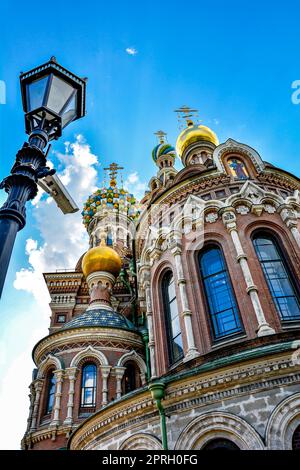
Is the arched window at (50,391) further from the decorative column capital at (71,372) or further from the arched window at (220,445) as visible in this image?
the arched window at (220,445)

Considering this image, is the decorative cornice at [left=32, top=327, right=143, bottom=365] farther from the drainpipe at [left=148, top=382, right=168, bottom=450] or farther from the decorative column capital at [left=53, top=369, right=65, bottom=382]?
the drainpipe at [left=148, top=382, right=168, bottom=450]

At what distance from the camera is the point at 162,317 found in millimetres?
11117

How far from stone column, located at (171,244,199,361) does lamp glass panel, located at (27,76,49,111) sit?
6755mm

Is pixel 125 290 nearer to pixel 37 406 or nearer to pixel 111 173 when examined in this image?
pixel 37 406

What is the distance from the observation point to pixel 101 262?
63.8 feet

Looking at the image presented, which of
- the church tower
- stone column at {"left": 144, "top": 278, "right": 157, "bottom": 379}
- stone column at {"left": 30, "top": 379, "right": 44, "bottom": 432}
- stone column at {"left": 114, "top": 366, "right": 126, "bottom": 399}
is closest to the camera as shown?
stone column at {"left": 144, "top": 278, "right": 157, "bottom": 379}

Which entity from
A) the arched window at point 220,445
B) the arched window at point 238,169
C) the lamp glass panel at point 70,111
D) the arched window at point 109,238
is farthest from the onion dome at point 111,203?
the lamp glass panel at point 70,111

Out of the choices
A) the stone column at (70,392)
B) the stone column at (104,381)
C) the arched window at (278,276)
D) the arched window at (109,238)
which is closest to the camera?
the arched window at (278,276)

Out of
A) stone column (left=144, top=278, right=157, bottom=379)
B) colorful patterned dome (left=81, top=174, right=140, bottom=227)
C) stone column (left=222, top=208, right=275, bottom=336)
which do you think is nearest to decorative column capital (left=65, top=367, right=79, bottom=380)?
stone column (left=144, top=278, right=157, bottom=379)

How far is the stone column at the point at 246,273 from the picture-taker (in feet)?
28.3

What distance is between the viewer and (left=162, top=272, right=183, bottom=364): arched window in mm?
10188

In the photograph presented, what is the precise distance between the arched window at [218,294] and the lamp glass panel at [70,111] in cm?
657
